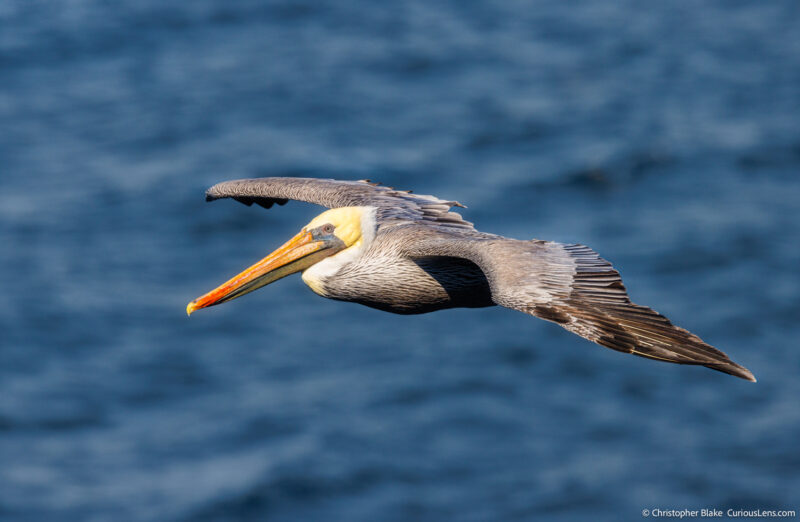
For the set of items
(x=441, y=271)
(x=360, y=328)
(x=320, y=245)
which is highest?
(x=360, y=328)

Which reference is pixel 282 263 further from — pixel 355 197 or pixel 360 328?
pixel 360 328

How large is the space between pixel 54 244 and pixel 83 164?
335cm

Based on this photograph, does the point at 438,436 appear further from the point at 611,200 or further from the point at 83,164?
the point at 83,164

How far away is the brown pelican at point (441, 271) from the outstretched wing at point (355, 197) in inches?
0.8

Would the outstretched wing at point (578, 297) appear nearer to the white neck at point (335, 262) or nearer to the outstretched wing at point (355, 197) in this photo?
the white neck at point (335, 262)

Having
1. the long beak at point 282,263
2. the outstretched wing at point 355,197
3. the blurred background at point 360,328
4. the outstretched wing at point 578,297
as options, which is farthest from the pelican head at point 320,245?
the blurred background at point 360,328

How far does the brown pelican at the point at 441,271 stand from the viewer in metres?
11.9

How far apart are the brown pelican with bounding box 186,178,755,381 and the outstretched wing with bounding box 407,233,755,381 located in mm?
11

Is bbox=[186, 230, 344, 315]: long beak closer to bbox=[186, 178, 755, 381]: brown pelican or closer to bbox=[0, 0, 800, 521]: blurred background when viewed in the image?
bbox=[186, 178, 755, 381]: brown pelican

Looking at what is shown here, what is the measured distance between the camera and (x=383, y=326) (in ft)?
143

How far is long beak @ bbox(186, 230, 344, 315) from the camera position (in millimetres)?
14125

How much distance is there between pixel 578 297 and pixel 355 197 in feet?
16.5

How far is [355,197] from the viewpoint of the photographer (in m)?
16.7

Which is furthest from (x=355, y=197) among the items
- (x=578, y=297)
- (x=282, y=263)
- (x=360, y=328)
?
(x=360, y=328)
